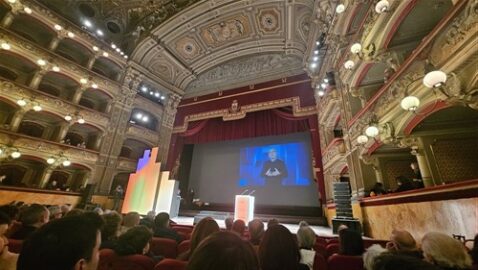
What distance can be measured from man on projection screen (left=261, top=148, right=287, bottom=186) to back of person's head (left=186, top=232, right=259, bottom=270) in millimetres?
10836

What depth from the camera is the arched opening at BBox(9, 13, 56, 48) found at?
32.2 ft

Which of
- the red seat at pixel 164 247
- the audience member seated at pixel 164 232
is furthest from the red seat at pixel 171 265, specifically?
the audience member seated at pixel 164 232

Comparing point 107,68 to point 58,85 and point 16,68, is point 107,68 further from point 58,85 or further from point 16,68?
point 16,68

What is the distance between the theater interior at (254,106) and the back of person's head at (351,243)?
176 cm

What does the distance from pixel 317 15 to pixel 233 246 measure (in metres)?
9.78

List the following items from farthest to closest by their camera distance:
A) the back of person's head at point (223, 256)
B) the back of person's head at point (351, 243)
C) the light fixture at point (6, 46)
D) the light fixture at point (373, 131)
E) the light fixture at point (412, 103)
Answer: the light fixture at point (6, 46) → the light fixture at point (373, 131) → the light fixture at point (412, 103) → the back of person's head at point (351, 243) → the back of person's head at point (223, 256)

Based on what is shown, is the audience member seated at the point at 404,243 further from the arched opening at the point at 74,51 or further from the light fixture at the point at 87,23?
the light fixture at the point at 87,23

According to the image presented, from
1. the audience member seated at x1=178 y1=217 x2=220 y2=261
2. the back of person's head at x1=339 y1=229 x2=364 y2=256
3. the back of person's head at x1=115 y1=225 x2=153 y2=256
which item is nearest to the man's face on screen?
the back of person's head at x1=339 y1=229 x2=364 y2=256

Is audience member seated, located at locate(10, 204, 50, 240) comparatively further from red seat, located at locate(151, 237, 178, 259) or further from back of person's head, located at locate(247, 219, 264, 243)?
back of person's head, located at locate(247, 219, 264, 243)

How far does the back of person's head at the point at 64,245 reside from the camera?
91 cm

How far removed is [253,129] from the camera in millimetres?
12188

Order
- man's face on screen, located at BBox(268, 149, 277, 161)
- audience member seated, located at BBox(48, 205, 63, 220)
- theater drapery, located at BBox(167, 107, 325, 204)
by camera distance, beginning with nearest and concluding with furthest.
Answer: audience member seated, located at BBox(48, 205, 63, 220), theater drapery, located at BBox(167, 107, 325, 204), man's face on screen, located at BBox(268, 149, 277, 161)

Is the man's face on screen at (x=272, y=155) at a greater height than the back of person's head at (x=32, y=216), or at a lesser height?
greater

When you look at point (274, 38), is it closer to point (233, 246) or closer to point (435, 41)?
point (435, 41)
